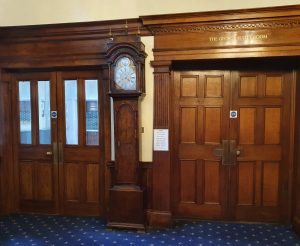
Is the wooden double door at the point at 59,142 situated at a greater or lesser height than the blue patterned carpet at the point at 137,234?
greater

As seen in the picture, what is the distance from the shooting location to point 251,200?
349 centimetres

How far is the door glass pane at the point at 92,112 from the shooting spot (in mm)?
3623

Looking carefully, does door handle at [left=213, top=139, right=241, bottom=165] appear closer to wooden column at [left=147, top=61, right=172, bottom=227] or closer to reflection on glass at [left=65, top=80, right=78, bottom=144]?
wooden column at [left=147, top=61, right=172, bottom=227]

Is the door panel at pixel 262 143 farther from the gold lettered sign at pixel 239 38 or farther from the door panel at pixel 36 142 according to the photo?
the door panel at pixel 36 142

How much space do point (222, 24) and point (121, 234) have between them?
2.61 metres

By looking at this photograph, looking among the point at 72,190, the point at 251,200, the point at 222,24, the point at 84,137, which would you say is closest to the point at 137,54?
the point at 222,24

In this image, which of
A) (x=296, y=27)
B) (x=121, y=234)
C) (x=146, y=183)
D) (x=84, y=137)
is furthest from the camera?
(x=84, y=137)

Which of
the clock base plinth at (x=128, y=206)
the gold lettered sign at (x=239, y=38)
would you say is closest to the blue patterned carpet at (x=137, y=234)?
the clock base plinth at (x=128, y=206)

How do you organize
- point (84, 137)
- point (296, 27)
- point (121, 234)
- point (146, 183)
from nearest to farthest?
1. point (296, 27)
2. point (121, 234)
3. point (146, 183)
4. point (84, 137)

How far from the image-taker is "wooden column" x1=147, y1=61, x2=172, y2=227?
130 inches

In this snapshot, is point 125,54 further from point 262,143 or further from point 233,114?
point 262,143

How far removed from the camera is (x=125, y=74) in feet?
10.4

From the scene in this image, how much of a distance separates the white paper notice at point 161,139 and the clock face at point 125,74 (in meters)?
0.61

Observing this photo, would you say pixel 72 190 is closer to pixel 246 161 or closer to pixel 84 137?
pixel 84 137
